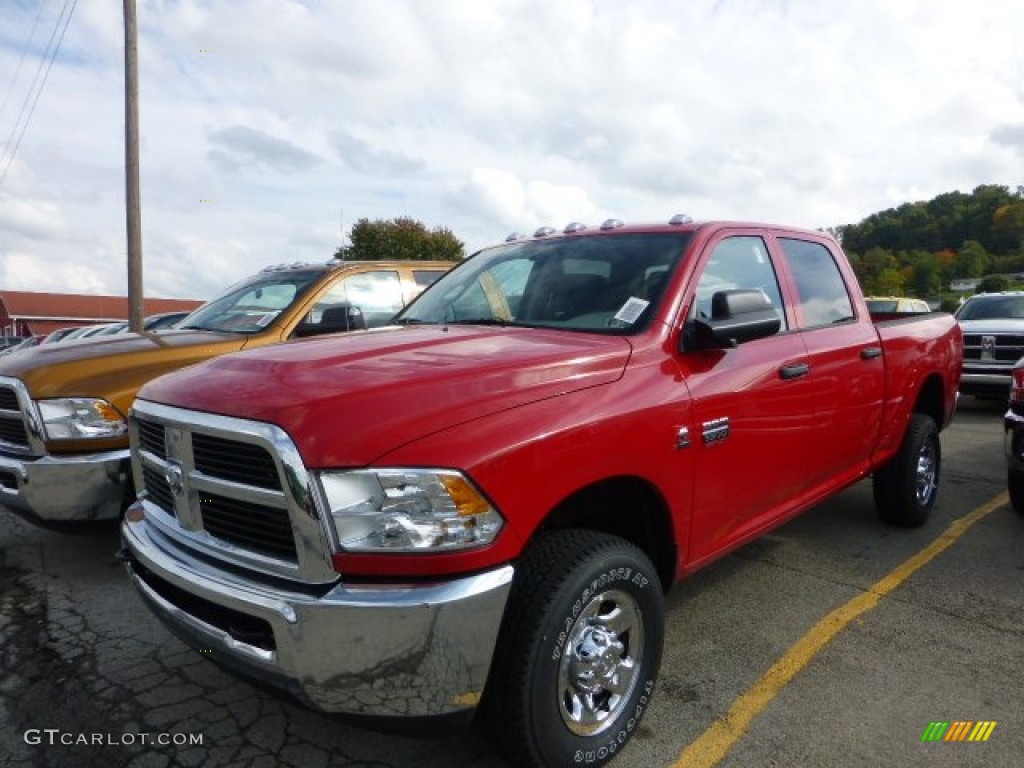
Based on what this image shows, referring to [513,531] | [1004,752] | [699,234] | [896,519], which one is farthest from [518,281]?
[896,519]

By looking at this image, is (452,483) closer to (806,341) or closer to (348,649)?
(348,649)

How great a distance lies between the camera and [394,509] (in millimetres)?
2020

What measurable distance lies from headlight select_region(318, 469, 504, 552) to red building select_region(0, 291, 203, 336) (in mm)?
48359

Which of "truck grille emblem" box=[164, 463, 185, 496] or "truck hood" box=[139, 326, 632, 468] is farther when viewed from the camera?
"truck grille emblem" box=[164, 463, 185, 496]

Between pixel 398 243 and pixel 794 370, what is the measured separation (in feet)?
99.8

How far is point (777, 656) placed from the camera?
130 inches

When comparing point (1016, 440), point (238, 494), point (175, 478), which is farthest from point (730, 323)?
point (1016, 440)

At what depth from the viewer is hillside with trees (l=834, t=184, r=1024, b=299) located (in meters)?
60.1

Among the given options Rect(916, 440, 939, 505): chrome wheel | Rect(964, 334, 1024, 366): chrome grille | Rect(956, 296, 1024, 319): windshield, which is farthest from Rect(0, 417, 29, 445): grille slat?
Rect(956, 296, 1024, 319): windshield

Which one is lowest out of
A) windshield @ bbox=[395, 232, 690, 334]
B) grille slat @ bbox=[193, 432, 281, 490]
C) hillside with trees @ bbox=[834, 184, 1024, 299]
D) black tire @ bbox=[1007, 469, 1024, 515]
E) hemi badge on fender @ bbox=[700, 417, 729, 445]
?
black tire @ bbox=[1007, 469, 1024, 515]

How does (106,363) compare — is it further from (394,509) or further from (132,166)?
(132,166)

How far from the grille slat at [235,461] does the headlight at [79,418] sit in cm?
207

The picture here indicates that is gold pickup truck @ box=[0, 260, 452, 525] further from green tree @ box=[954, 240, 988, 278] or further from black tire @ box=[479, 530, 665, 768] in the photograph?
green tree @ box=[954, 240, 988, 278]

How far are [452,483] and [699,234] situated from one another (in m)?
1.89
